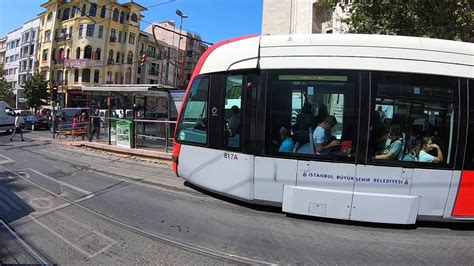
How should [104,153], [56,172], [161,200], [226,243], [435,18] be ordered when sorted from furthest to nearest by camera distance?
[104,153]
[435,18]
[56,172]
[161,200]
[226,243]

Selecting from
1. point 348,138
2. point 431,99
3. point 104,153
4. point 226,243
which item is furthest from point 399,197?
point 104,153

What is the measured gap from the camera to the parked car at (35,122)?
3249cm

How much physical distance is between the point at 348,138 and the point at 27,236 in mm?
5056

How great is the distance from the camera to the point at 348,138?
20.1 feet

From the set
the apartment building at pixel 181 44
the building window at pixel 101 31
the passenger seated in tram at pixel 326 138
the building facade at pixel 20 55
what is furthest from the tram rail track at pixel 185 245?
the apartment building at pixel 181 44

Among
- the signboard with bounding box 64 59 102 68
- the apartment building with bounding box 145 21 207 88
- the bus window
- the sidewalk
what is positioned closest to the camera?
the bus window

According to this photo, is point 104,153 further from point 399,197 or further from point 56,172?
point 399,197

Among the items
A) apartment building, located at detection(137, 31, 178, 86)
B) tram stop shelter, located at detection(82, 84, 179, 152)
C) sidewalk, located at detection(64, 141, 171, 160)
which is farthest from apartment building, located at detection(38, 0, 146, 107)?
sidewalk, located at detection(64, 141, 171, 160)

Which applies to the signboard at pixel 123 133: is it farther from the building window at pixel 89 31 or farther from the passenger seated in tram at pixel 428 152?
the building window at pixel 89 31

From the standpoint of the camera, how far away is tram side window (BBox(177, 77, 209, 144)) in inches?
283

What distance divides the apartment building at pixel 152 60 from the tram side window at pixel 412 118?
190 feet

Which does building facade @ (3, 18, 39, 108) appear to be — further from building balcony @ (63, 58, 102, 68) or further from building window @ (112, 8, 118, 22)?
building window @ (112, 8, 118, 22)

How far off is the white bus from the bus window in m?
0.11

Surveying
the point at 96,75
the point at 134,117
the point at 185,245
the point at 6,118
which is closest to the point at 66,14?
the point at 96,75
